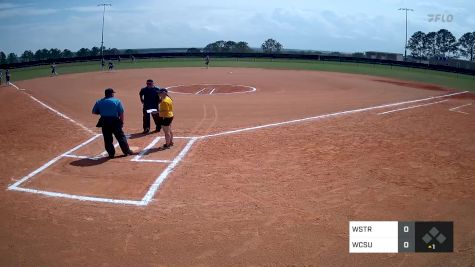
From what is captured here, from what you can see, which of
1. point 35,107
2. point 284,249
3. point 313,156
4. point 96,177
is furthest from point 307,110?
point 35,107

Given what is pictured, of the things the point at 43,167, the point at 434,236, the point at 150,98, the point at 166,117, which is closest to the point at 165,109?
the point at 166,117

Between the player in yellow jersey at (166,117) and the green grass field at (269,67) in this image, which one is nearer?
the player in yellow jersey at (166,117)

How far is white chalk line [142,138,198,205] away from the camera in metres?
7.23

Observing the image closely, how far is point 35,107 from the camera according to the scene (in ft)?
57.2

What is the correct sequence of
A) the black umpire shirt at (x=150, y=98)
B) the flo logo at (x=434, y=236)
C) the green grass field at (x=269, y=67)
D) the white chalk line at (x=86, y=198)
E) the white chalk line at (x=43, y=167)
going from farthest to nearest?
the green grass field at (x=269, y=67) → the black umpire shirt at (x=150, y=98) → the white chalk line at (x=43, y=167) → the white chalk line at (x=86, y=198) → the flo logo at (x=434, y=236)

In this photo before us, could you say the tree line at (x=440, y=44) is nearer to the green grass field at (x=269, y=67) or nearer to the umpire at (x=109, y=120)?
the green grass field at (x=269, y=67)

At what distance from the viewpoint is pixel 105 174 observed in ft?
27.8

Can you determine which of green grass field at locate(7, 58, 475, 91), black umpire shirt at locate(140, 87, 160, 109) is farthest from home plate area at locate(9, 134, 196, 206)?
green grass field at locate(7, 58, 475, 91)

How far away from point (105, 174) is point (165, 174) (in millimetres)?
1441

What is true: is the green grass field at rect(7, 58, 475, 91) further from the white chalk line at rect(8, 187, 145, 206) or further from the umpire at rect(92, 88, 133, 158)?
the white chalk line at rect(8, 187, 145, 206)

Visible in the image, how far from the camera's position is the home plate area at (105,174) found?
7370 mm

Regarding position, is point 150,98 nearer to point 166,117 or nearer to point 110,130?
point 166,117
